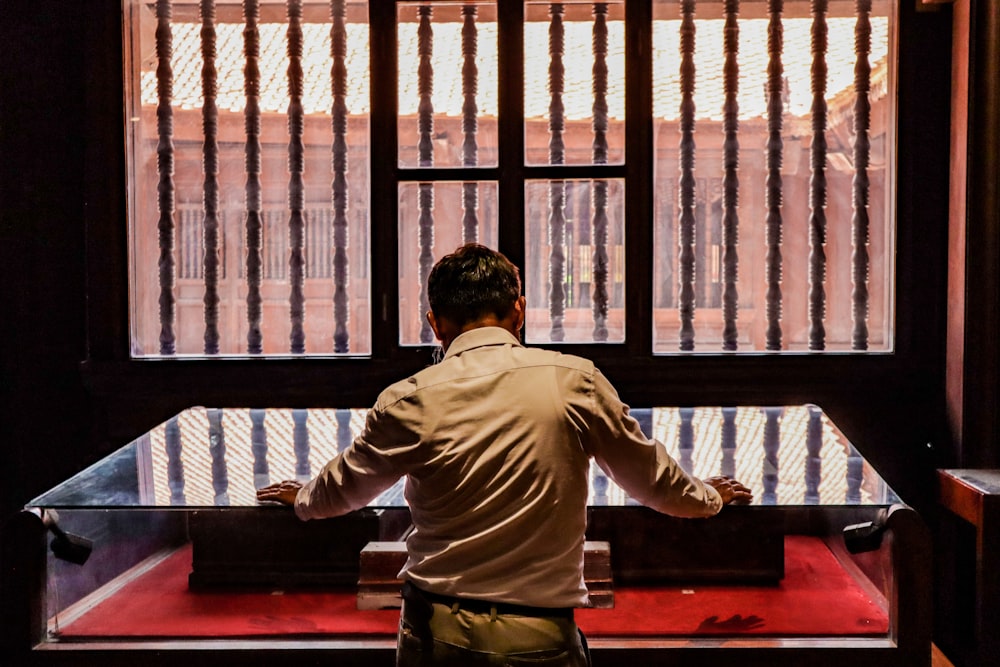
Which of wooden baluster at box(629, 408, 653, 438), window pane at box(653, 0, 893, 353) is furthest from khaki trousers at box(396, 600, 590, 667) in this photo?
window pane at box(653, 0, 893, 353)

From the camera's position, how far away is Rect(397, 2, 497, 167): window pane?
9.28 ft

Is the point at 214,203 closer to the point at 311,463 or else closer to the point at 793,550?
the point at 311,463

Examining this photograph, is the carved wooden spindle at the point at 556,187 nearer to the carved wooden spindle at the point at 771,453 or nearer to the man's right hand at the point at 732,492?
the carved wooden spindle at the point at 771,453

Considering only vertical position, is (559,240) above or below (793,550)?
above

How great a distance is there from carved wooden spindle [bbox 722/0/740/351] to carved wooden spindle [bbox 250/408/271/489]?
144 centimetres

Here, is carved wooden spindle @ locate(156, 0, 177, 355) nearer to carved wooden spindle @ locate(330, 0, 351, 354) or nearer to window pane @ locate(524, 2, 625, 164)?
carved wooden spindle @ locate(330, 0, 351, 354)

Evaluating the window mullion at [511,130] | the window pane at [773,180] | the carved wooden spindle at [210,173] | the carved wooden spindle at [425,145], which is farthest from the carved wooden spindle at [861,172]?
the carved wooden spindle at [210,173]

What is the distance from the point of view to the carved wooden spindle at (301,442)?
6.95 feet

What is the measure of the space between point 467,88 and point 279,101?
607 mm

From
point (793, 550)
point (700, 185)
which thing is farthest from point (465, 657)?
point (700, 185)

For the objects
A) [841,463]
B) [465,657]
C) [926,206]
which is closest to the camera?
[465,657]

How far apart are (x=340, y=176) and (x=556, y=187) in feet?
2.25

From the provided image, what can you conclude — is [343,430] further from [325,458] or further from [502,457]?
[502,457]

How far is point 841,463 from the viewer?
83.7 inches
